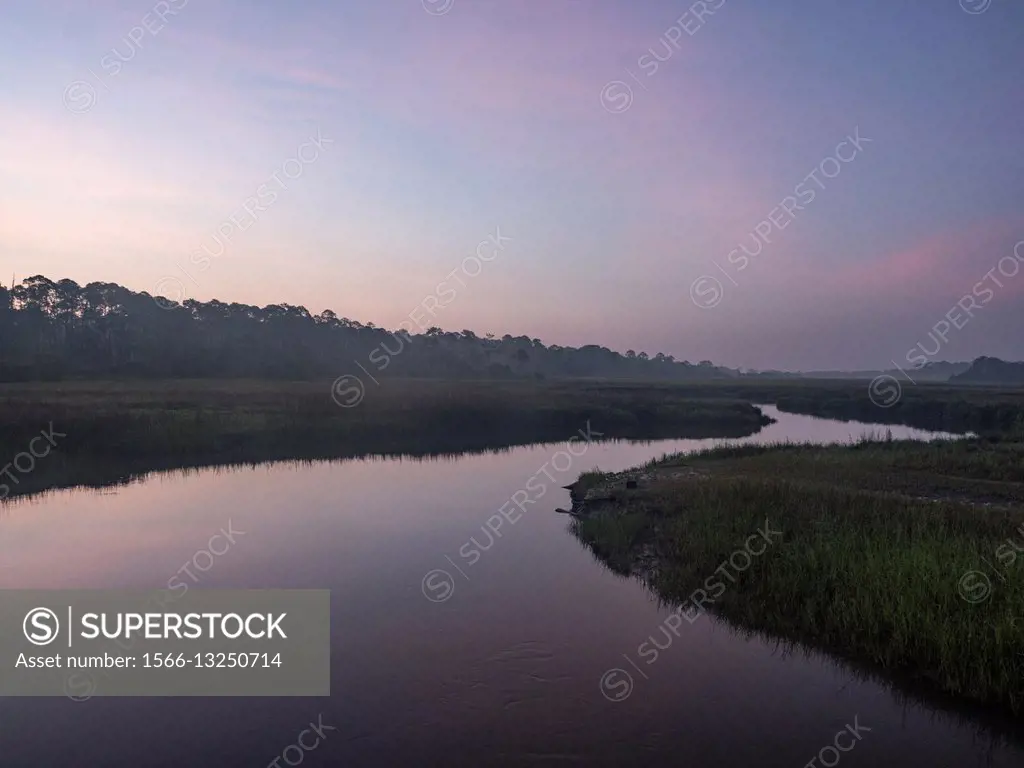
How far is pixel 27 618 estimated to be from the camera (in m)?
12.8

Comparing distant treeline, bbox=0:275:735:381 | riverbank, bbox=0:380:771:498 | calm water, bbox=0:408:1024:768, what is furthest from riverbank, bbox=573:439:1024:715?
distant treeline, bbox=0:275:735:381

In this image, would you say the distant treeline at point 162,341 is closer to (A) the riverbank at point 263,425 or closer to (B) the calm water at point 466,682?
(A) the riverbank at point 263,425

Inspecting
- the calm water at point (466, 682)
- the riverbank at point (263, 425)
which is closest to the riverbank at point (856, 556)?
the calm water at point (466, 682)

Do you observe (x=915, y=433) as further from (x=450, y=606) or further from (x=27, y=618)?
(x=27, y=618)

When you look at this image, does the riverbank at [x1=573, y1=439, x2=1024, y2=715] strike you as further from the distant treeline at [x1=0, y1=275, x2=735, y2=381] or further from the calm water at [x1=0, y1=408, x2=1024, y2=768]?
the distant treeline at [x1=0, y1=275, x2=735, y2=381]

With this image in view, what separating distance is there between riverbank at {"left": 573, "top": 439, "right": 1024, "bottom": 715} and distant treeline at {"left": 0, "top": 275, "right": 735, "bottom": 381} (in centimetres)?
7411

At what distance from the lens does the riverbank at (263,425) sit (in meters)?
33.8

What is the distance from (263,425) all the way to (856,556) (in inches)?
1642

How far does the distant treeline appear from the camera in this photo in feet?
291

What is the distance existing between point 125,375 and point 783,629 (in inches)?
3520

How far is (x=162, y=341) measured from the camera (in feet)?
358

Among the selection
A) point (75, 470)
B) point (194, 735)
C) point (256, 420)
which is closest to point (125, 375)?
point (256, 420)

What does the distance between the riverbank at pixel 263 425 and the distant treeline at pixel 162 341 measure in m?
18.6

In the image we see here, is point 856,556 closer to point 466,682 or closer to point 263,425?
point 466,682
